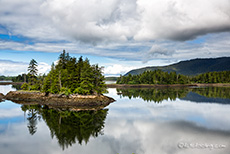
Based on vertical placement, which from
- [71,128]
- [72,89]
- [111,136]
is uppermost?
[72,89]

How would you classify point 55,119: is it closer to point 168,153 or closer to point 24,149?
point 24,149

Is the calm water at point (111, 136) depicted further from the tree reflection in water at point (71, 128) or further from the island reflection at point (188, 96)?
the island reflection at point (188, 96)

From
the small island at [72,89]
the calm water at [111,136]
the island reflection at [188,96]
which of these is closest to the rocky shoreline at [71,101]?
the small island at [72,89]

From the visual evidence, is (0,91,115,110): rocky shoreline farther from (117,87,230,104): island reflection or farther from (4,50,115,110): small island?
(117,87,230,104): island reflection

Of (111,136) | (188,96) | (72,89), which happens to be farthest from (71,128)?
(188,96)

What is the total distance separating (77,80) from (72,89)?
176 inches

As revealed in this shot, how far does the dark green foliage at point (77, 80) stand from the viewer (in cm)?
6525

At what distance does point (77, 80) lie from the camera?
70000 mm

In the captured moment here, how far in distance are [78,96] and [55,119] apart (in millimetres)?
22570

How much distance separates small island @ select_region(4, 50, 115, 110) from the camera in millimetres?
62281

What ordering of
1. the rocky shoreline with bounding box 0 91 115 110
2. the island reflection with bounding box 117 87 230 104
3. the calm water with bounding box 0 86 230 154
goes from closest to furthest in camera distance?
the calm water with bounding box 0 86 230 154 → the rocky shoreline with bounding box 0 91 115 110 → the island reflection with bounding box 117 87 230 104

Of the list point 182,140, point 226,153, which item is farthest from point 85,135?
point 226,153

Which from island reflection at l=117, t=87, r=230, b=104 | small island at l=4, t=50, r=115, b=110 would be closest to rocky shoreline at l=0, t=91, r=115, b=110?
small island at l=4, t=50, r=115, b=110

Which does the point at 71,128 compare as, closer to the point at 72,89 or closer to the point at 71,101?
the point at 71,101
